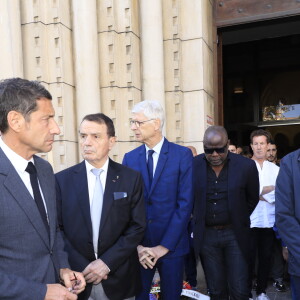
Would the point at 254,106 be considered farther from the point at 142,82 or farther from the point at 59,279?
the point at 59,279

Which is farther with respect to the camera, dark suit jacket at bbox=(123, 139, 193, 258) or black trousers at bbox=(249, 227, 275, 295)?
black trousers at bbox=(249, 227, 275, 295)

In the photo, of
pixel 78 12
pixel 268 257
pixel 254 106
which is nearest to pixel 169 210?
pixel 268 257

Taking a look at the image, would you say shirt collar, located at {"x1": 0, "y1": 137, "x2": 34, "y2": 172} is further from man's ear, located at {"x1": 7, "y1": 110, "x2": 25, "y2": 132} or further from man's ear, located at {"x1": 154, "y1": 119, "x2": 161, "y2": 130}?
man's ear, located at {"x1": 154, "y1": 119, "x2": 161, "y2": 130}

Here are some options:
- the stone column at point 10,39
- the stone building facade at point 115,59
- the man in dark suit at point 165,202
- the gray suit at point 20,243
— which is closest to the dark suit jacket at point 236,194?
the man in dark suit at point 165,202

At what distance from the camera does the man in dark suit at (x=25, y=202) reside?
143 cm

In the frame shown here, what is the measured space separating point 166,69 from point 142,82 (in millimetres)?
437

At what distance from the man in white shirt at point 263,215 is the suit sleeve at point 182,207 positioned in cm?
138

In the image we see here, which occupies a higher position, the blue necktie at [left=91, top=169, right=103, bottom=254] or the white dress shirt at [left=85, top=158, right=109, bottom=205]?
the white dress shirt at [left=85, top=158, right=109, bottom=205]

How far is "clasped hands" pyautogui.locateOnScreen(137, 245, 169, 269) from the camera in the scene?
251 cm

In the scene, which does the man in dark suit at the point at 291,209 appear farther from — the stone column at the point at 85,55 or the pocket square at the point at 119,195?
the stone column at the point at 85,55

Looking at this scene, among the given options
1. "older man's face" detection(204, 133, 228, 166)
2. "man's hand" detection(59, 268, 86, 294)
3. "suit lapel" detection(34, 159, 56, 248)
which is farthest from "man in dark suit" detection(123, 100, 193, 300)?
"suit lapel" detection(34, 159, 56, 248)

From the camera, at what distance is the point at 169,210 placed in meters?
2.61

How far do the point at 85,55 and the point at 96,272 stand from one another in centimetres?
351

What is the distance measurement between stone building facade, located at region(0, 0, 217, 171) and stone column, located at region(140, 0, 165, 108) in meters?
0.01
